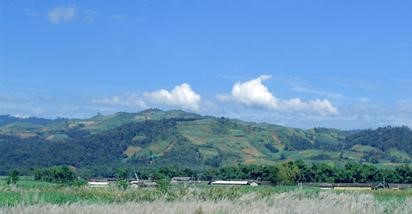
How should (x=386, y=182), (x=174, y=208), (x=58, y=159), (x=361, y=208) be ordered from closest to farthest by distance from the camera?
(x=174, y=208)
(x=361, y=208)
(x=386, y=182)
(x=58, y=159)

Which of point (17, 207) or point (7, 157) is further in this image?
point (7, 157)

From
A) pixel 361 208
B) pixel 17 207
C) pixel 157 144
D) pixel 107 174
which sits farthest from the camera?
pixel 157 144

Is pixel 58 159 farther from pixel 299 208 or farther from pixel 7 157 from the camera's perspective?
pixel 299 208

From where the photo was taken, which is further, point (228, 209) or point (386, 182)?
point (386, 182)

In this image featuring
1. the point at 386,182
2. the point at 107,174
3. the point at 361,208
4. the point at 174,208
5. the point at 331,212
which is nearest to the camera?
the point at 174,208

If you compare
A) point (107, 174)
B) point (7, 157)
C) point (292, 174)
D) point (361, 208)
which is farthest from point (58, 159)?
point (361, 208)

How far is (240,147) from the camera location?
656 ft

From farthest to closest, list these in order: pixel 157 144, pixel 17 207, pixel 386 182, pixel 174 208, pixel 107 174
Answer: pixel 157 144
pixel 107 174
pixel 386 182
pixel 174 208
pixel 17 207

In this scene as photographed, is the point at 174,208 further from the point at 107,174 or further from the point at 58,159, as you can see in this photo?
the point at 58,159

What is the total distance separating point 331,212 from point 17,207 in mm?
8134

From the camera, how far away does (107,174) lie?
5418 inches

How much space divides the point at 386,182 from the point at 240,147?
113 meters

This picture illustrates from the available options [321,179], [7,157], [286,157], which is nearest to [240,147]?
[286,157]

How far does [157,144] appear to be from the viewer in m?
199
